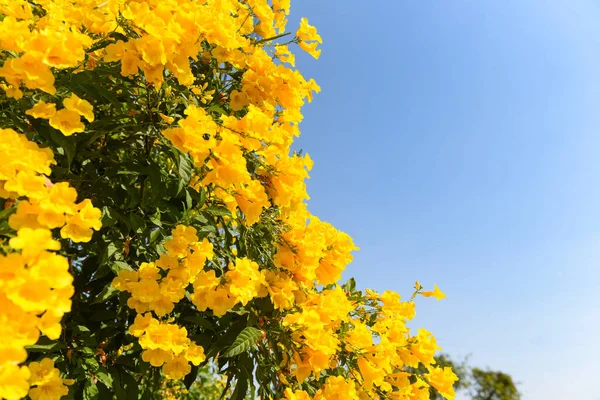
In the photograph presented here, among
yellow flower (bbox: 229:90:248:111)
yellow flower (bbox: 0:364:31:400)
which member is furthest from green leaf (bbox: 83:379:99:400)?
yellow flower (bbox: 229:90:248:111)

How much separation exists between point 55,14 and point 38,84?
371mm

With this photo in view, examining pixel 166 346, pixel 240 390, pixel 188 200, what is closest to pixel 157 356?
pixel 166 346

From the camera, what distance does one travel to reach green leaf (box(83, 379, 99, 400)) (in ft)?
5.55

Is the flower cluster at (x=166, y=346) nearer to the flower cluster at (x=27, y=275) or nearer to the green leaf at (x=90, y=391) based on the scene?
the green leaf at (x=90, y=391)

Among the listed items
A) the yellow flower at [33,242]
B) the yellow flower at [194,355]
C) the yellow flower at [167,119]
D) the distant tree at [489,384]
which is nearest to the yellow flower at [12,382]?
the yellow flower at [33,242]

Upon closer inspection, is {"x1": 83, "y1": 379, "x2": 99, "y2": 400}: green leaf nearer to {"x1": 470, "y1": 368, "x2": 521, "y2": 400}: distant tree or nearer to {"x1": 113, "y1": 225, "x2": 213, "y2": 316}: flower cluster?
{"x1": 113, "y1": 225, "x2": 213, "y2": 316}: flower cluster

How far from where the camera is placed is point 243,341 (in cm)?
169

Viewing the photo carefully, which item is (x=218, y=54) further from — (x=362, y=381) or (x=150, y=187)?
(x=362, y=381)

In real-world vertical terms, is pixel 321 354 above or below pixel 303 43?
below

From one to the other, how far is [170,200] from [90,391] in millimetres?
749

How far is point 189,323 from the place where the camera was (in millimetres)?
2068

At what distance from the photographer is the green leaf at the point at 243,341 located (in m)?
1.65

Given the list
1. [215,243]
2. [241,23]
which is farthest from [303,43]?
[215,243]

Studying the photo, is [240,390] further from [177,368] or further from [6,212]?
[6,212]
